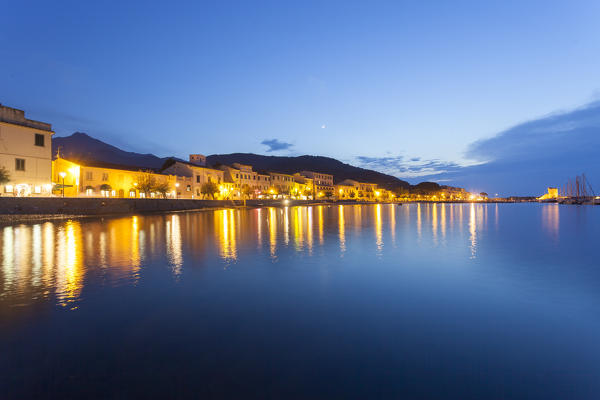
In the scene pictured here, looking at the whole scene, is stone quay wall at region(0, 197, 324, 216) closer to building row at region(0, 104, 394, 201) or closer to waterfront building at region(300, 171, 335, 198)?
building row at region(0, 104, 394, 201)

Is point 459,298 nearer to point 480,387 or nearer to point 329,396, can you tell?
point 480,387

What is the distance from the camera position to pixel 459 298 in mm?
8258

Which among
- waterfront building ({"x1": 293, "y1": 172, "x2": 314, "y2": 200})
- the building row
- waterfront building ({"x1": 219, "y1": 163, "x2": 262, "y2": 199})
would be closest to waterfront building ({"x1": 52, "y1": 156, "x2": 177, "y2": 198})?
the building row

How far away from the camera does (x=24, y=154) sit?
118 feet

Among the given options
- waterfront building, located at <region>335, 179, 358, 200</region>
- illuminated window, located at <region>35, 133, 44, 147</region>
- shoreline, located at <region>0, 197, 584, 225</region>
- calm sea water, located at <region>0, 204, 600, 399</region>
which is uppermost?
illuminated window, located at <region>35, 133, 44, 147</region>

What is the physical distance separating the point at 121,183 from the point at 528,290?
59.7m

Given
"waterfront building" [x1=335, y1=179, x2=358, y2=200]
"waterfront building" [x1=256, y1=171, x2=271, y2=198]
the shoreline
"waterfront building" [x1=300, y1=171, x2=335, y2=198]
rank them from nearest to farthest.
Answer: the shoreline, "waterfront building" [x1=256, y1=171, x2=271, y2=198], "waterfront building" [x1=300, y1=171, x2=335, y2=198], "waterfront building" [x1=335, y1=179, x2=358, y2=200]

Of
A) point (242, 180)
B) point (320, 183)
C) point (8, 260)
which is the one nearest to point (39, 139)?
point (8, 260)

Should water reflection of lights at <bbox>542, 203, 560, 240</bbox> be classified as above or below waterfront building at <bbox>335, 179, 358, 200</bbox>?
below

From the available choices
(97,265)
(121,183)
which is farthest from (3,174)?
(97,265)

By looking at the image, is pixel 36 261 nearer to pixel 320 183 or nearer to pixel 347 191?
pixel 320 183

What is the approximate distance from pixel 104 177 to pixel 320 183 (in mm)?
88100

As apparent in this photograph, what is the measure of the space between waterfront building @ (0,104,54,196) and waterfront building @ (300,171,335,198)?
91.7m

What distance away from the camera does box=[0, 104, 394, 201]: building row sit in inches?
1379
